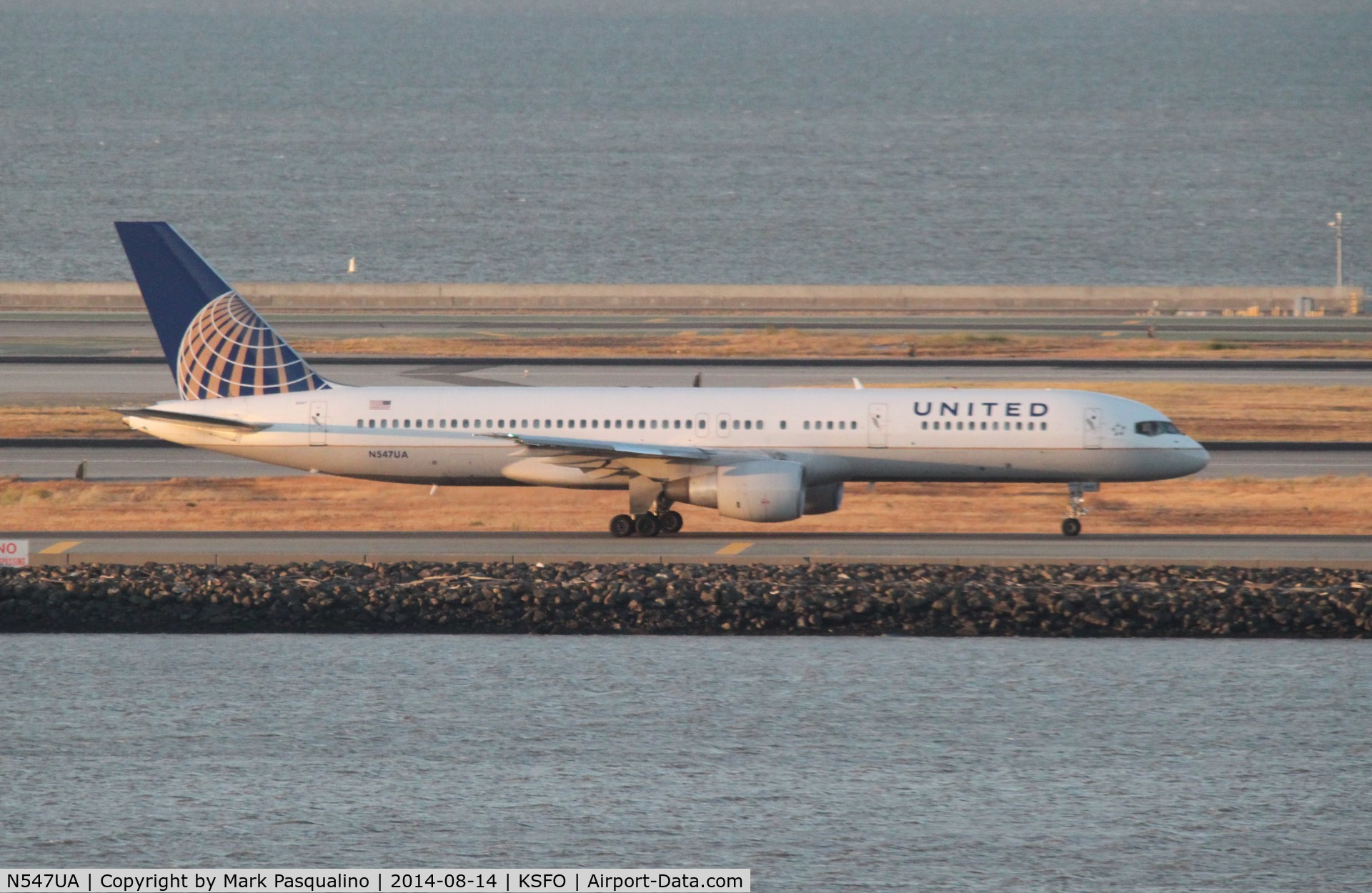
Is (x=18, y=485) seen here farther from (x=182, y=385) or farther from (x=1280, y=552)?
(x=1280, y=552)

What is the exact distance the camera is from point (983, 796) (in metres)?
32.8

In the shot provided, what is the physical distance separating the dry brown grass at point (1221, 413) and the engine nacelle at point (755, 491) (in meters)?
23.7

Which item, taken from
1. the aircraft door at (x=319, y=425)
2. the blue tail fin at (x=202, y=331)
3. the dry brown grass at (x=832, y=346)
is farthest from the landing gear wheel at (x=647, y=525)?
the dry brown grass at (x=832, y=346)

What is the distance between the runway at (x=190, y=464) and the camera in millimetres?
57219

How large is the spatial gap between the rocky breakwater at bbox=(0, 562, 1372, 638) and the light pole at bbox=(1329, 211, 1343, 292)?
83860mm

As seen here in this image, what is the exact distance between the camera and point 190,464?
196ft

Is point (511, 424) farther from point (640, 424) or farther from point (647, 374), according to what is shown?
point (647, 374)

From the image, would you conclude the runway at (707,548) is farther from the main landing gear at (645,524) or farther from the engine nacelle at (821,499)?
the engine nacelle at (821,499)

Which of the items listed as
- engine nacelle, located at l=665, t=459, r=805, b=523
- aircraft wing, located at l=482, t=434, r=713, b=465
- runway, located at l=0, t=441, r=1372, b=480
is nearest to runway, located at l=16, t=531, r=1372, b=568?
engine nacelle, located at l=665, t=459, r=805, b=523

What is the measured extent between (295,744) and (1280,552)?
24463 millimetres

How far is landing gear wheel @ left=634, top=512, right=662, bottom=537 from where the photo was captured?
160 feet

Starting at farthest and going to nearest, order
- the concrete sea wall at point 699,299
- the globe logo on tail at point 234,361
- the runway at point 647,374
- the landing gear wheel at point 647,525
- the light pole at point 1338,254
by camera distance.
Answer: the light pole at point 1338,254
the concrete sea wall at point 699,299
the runway at point 647,374
the globe logo on tail at point 234,361
the landing gear wheel at point 647,525

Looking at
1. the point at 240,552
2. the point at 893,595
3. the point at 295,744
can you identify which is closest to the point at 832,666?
the point at 893,595

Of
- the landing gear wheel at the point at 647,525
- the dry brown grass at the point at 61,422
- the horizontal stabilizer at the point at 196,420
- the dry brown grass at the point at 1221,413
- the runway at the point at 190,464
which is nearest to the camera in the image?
the landing gear wheel at the point at 647,525
